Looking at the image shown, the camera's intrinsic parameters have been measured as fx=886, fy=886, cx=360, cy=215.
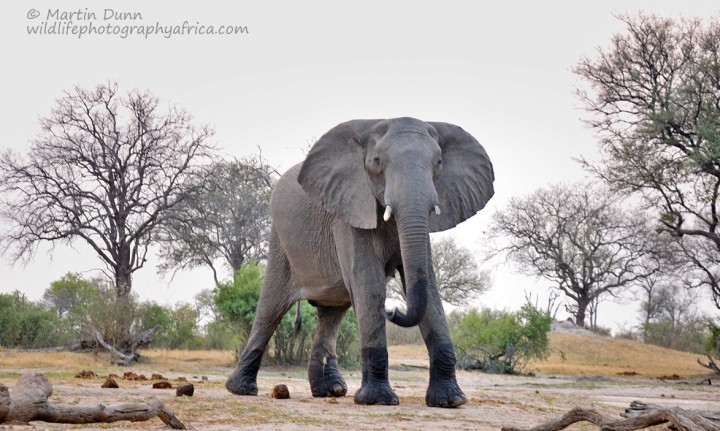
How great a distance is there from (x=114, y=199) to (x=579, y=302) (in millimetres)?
27736

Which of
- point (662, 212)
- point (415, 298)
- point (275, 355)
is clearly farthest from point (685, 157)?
point (415, 298)

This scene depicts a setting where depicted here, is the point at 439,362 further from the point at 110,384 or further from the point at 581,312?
the point at 581,312

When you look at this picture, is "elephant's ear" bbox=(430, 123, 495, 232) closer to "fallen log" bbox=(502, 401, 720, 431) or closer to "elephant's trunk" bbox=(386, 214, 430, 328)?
"elephant's trunk" bbox=(386, 214, 430, 328)

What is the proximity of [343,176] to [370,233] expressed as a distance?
31.5 inches

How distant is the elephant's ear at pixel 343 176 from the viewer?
9.92 m

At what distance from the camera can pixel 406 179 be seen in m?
9.15

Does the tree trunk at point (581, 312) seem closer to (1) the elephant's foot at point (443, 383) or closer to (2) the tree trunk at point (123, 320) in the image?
(2) the tree trunk at point (123, 320)

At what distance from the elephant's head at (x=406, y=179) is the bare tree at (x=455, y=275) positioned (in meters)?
46.0

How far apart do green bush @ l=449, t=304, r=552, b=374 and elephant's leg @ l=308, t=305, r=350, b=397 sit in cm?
1417

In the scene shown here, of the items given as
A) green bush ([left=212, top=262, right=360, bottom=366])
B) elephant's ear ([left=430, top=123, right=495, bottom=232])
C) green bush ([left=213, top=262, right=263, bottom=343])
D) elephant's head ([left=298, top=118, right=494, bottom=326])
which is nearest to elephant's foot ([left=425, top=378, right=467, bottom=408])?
elephant's head ([left=298, top=118, right=494, bottom=326])

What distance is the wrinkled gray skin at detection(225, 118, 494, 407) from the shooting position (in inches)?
361

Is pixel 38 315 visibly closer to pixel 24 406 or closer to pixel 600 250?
pixel 24 406

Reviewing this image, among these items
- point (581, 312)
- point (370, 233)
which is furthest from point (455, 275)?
point (370, 233)

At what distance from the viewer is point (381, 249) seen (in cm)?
992
